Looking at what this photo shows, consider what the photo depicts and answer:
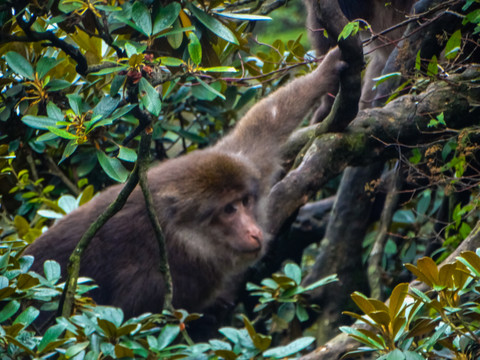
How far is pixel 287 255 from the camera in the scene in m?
4.93

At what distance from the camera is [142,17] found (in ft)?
7.82

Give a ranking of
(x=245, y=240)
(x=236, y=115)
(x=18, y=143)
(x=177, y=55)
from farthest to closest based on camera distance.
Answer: (x=236, y=115)
(x=245, y=240)
(x=18, y=143)
(x=177, y=55)

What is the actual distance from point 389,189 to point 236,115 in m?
1.29

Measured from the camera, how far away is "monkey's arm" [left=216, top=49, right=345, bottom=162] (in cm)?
390

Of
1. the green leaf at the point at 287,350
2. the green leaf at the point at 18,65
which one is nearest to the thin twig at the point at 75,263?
the green leaf at the point at 18,65

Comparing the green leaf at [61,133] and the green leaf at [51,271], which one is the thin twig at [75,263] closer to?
the green leaf at [51,271]

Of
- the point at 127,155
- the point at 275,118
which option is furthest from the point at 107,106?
the point at 275,118

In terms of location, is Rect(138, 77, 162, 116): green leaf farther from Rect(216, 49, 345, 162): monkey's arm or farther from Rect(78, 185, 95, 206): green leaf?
Rect(78, 185, 95, 206): green leaf

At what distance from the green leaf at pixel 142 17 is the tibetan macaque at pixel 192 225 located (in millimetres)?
1560

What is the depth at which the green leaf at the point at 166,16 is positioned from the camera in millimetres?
2436

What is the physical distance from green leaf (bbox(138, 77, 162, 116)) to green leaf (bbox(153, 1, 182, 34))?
0.21m

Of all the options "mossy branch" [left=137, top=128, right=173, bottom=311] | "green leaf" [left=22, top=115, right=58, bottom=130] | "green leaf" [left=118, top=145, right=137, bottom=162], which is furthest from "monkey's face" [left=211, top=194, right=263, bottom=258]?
"green leaf" [left=22, top=115, right=58, bottom=130]

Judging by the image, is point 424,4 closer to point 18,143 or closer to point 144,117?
point 144,117

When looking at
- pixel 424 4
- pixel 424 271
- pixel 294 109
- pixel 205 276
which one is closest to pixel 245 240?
pixel 205 276
